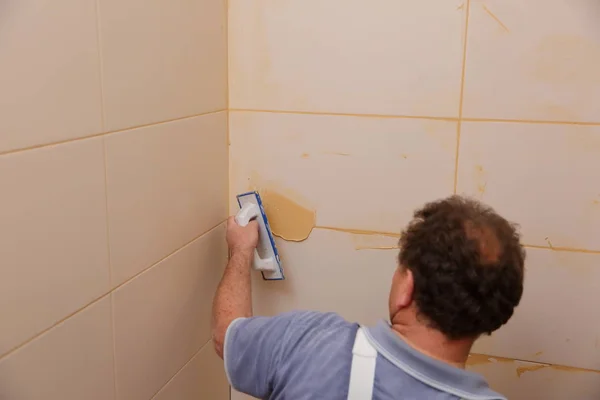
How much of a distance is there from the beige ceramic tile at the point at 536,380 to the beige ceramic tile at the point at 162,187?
27.8 inches

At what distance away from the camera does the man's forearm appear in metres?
1.12

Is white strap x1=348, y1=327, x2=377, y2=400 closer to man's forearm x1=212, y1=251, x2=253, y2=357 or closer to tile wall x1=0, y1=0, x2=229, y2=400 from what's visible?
man's forearm x1=212, y1=251, x2=253, y2=357

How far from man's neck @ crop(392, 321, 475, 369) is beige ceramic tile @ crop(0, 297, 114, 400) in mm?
482

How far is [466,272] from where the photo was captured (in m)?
0.90

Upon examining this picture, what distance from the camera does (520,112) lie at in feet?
4.09

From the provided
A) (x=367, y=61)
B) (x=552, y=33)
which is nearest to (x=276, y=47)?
(x=367, y=61)

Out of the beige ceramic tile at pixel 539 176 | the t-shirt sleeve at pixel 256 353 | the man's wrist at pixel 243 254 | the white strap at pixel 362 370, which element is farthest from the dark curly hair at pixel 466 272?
the man's wrist at pixel 243 254

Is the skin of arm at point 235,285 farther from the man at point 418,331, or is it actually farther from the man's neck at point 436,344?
the man's neck at point 436,344

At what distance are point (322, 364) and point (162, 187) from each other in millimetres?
473

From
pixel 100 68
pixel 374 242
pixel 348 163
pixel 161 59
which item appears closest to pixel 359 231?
pixel 374 242

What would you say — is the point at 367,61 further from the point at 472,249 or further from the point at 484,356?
the point at 484,356

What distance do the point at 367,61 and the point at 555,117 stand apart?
0.40 metres

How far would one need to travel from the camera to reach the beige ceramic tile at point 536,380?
1316 millimetres

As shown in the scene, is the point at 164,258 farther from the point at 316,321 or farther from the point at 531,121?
the point at 531,121
